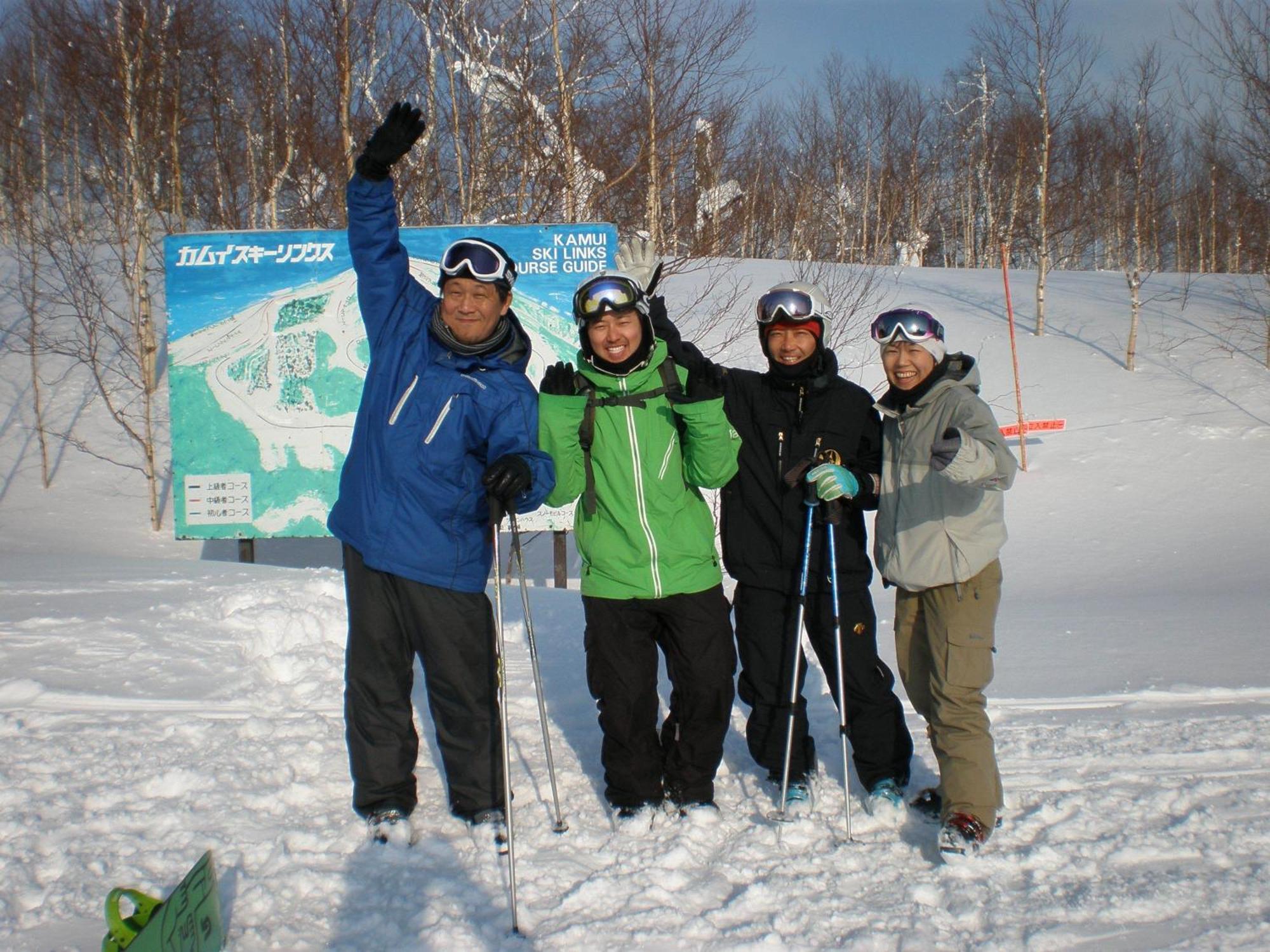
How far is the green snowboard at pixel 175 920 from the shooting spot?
2.10m

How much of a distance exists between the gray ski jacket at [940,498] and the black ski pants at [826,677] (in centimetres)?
31

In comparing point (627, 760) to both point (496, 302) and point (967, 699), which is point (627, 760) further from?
point (496, 302)

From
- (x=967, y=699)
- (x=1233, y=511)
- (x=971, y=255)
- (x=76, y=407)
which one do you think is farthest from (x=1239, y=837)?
(x=971, y=255)

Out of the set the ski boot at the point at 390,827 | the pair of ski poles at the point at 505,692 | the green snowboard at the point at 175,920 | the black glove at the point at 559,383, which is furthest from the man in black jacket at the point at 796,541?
the green snowboard at the point at 175,920

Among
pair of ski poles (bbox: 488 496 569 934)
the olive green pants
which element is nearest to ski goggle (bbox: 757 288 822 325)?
the olive green pants

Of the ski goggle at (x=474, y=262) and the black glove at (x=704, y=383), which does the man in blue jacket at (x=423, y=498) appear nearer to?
the ski goggle at (x=474, y=262)

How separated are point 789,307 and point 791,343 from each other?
0.45 ft

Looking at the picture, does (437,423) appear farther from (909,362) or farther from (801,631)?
(909,362)

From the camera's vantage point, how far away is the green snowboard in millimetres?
2098

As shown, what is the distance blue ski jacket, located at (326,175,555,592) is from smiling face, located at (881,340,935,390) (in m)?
1.26

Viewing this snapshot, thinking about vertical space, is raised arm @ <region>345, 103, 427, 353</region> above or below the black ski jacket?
above

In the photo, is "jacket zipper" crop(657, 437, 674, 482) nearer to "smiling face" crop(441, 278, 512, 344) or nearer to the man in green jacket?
the man in green jacket

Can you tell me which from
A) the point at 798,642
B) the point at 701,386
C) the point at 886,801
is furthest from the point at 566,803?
the point at 701,386

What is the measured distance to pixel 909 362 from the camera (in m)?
3.32
